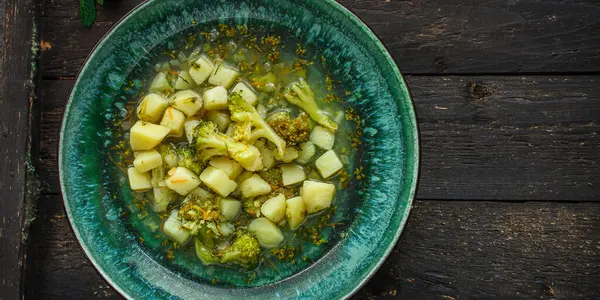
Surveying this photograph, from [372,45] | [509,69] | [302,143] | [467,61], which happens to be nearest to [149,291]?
[302,143]

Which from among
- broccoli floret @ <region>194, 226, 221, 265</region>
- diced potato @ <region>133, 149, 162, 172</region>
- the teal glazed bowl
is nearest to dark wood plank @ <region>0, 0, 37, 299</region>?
the teal glazed bowl

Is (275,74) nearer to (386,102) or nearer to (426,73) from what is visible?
(386,102)

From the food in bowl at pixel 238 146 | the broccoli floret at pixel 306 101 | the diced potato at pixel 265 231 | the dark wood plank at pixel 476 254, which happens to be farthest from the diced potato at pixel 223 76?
the dark wood plank at pixel 476 254

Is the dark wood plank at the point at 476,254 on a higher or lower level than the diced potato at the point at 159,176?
lower

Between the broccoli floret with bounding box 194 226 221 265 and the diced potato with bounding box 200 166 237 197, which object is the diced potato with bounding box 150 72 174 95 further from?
the broccoli floret with bounding box 194 226 221 265

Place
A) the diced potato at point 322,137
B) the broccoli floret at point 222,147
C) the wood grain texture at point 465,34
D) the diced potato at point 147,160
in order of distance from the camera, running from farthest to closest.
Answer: the wood grain texture at point 465,34 → the diced potato at point 322,137 → the diced potato at point 147,160 → the broccoli floret at point 222,147

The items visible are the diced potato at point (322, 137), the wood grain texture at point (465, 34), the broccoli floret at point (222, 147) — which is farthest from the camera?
the wood grain texture at point (465, 34)

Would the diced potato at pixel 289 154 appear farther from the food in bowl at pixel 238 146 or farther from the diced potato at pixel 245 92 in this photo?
the diced potato at pixel 245 92
